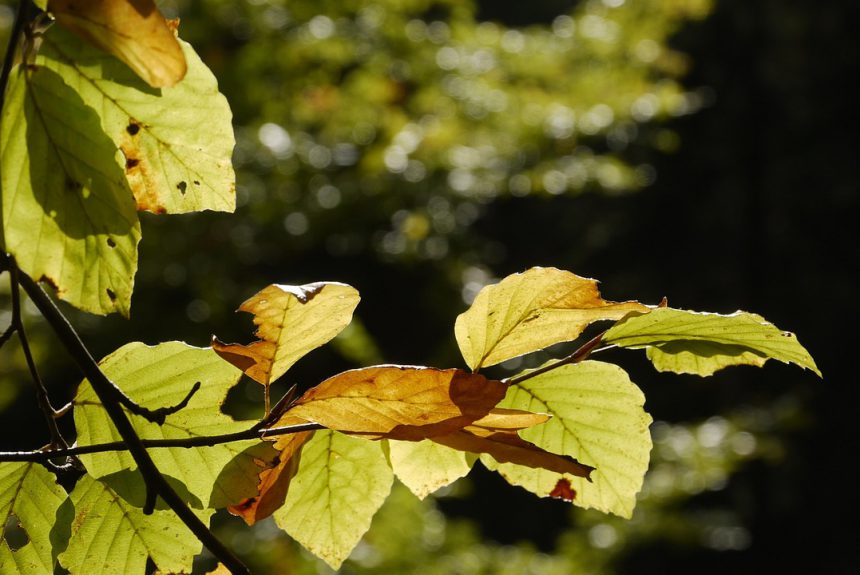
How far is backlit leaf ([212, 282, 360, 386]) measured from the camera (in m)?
0.39

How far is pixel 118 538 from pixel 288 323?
0.55 ft

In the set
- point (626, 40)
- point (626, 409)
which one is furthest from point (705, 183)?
point (626, 409)

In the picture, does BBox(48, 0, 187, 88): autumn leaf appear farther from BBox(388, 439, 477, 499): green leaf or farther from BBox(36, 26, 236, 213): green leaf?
BBox(388, 439, 477, 499): green leaf

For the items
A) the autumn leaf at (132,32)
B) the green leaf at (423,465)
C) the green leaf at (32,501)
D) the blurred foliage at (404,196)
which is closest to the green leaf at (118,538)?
the green leaf at (32,501)

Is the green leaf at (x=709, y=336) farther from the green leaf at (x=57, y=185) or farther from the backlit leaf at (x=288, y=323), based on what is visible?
the green leaf at (x=57, y=185)

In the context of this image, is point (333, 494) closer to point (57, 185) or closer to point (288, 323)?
point (288, 323)

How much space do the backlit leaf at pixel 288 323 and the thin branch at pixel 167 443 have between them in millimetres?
26

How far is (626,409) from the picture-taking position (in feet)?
1.55

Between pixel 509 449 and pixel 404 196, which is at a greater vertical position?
pixel 509 449

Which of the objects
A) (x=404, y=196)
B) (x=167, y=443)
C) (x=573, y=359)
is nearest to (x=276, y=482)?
(x=167, y=443)

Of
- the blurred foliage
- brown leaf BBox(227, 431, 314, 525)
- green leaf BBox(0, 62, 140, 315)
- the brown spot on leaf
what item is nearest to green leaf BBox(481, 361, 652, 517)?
the brown spot on leaf

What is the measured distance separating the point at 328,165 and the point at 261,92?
0.43 metres

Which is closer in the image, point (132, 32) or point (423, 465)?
point (132, 32)

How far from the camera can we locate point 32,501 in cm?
45
